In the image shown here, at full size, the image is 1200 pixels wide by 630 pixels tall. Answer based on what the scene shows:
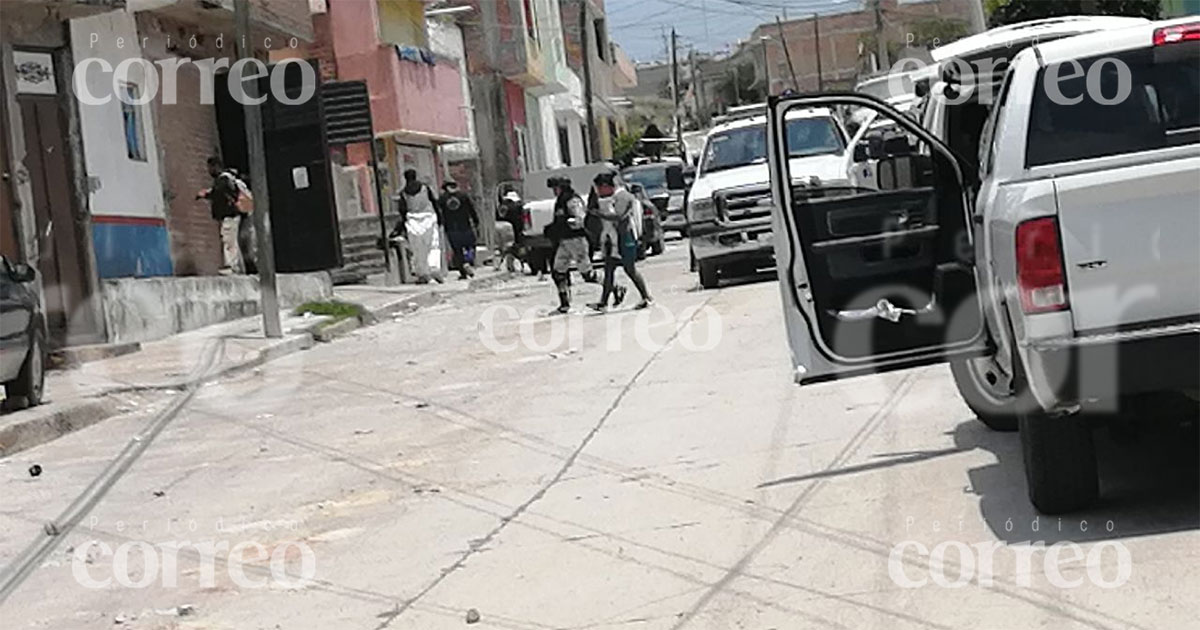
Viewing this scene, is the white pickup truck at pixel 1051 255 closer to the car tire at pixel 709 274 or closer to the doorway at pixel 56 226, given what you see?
the doorway at pixel 56 226

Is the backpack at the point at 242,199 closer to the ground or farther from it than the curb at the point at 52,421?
farther from it

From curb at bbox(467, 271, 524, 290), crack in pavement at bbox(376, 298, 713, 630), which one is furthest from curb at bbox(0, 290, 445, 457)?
curb at bbox(467, 271, 524, 290)

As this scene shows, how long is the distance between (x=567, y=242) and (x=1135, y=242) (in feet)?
53.2

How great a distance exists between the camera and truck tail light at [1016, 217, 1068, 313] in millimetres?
7312

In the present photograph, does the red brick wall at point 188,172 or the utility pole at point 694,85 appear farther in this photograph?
the utility pole at point 694,85

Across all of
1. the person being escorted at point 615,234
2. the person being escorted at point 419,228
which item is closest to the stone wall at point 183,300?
the person being escorted at point 419,228

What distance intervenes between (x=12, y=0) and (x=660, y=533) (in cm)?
1354

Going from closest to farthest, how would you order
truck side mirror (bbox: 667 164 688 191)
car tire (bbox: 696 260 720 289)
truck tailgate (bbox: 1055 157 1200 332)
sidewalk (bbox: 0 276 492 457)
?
truck tailgate (bbox: 1055 157 1200 332) → sidewalk (bbox: 0 276 492 457) → car tire (bbox: 696 260 720 289) → truck side mirror (bbox: 667 164 688 191)

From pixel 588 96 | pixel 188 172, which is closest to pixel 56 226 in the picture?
pixel 188 172

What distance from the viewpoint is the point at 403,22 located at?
43312 millimetres

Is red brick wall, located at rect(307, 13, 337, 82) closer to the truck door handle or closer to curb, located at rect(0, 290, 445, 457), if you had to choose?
curb, located at rect(0, 290, 445, 457)

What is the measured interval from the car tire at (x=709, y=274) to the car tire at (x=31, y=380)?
934 cm

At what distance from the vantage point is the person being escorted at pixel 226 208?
2645cm

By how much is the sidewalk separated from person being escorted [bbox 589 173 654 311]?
11.6ft
